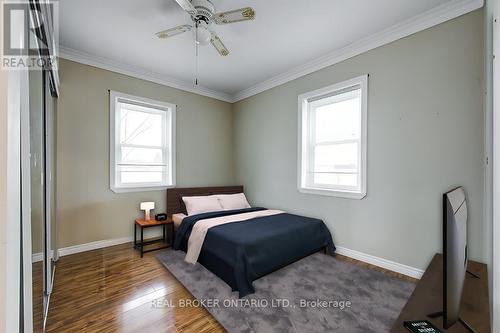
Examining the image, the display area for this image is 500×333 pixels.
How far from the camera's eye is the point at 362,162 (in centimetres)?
281

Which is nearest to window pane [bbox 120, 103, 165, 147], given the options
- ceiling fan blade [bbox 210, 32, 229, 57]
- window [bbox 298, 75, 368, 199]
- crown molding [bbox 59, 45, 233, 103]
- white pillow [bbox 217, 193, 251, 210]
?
crown molding [bbox 59, 45, 233, 103]

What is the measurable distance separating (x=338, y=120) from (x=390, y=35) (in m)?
1.14

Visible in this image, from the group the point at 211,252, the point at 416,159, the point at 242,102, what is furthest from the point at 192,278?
the point at 242,102

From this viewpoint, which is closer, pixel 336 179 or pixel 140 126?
pixel 336 179

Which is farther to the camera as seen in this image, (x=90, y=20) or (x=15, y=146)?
(x=90, y=20)

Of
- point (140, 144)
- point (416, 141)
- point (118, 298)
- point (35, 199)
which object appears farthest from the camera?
point (140, 144)

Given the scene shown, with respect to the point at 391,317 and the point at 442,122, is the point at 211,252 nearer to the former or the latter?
the point at 391,317

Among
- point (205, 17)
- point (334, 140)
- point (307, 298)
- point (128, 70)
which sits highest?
point (128, 70)

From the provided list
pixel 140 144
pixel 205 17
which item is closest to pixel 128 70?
pixel 140 144

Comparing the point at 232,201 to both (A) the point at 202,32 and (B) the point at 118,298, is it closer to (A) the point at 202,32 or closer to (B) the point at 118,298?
(B) the point at 118,298

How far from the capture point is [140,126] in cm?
363

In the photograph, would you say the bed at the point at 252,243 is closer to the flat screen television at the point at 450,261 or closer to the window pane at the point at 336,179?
the window pane at the point at 336,179

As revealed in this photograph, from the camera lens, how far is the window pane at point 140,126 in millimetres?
3461

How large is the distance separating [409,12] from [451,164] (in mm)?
1655
